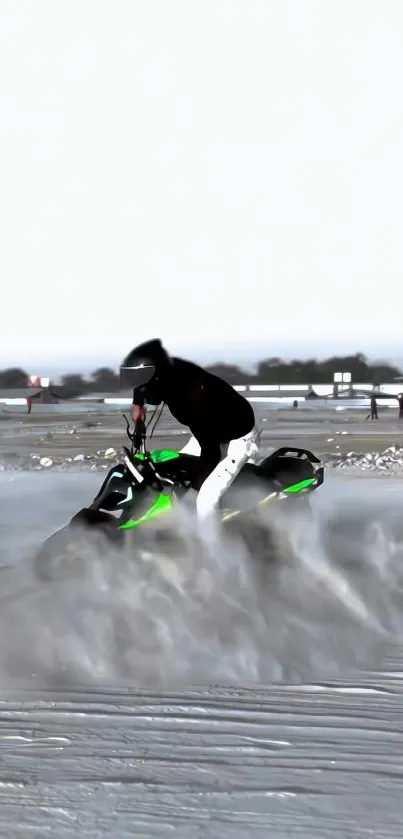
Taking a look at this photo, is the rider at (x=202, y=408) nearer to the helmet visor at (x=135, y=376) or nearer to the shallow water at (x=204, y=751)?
the helmet visor at (x=135, y=376)

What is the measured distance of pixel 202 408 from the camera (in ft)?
22.3

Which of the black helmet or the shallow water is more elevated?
the black helmet

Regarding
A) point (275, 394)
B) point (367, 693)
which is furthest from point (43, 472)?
point (275, 394)

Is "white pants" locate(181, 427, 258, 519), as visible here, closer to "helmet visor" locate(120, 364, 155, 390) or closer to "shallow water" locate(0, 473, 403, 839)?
"shallow water" locate(0, 473, 403, 839)

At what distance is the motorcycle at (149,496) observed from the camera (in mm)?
6852

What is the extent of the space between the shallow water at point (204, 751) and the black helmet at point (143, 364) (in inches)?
52.6

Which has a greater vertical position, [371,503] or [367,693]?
[367,693]

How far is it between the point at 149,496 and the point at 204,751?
103 inches

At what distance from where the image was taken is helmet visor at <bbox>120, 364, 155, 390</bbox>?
6359mm

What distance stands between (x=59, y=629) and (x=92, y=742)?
1.65 m

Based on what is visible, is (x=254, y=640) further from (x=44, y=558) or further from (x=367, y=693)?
(x=44, y=558)

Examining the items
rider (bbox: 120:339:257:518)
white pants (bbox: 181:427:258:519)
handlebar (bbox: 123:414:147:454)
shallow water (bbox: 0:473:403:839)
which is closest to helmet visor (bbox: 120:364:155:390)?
rider (bbox: 120:339:257:518)

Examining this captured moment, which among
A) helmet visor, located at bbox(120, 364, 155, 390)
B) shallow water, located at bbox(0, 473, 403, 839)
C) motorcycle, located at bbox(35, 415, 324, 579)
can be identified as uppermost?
helmet visor, located at bbox(120, 364, 155, 390)

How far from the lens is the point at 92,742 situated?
180 inches
